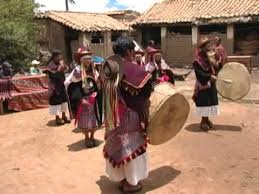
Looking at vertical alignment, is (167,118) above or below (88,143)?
above

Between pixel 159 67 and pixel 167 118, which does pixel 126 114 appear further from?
pixel 159 67

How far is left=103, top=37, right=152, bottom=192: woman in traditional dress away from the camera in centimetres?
459

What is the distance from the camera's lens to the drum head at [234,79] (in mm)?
7410

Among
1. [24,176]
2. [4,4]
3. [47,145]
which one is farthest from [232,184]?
[4,4]

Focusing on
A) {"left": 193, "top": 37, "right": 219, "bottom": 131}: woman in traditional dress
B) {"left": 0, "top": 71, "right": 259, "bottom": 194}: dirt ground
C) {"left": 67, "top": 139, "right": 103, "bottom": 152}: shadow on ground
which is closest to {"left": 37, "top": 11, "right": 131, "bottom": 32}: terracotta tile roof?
{"left": 0, "top": 71, "right": 259, "bottom": 194}: dirt ground

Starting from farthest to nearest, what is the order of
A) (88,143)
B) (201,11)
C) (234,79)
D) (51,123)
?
1. (201,11)
2. (51,123)
3. (234,79)
4. (88,143)

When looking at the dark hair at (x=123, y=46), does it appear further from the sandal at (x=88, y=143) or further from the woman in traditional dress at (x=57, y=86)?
the woman in traditional dress at (x=57, y=86)

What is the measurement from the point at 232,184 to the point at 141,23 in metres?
20.1

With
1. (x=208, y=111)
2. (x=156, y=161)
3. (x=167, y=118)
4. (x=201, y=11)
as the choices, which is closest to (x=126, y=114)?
(x=167, y=118)

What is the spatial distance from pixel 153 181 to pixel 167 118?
0.87 m

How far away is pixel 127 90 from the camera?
4645 millimetres

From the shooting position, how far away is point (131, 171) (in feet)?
15.8

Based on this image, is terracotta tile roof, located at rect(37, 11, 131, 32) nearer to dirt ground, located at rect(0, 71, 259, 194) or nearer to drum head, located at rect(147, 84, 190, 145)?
dirt ground, located at rect(0, 71, 259, 194)

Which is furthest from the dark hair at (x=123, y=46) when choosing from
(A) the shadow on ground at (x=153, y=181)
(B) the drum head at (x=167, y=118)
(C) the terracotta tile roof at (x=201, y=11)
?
(C) the terracotta tile roof at (x=201, y=11)
